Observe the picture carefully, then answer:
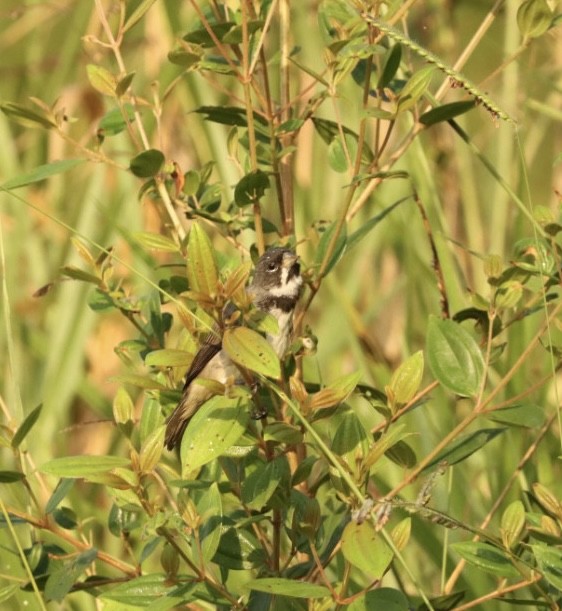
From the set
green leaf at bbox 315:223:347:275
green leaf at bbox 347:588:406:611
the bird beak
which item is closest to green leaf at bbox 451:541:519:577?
green leaf at bbox 347:588:406:611

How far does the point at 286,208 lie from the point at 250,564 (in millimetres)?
613

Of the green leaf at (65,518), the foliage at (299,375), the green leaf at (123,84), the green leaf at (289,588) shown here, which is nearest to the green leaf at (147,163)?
the foliage at (299,375)

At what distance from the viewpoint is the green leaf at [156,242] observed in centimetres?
196

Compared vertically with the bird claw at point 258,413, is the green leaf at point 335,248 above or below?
above

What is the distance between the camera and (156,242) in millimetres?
1976

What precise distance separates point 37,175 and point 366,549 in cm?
87

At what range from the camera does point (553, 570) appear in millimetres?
1558

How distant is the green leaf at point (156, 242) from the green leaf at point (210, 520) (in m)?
0.44

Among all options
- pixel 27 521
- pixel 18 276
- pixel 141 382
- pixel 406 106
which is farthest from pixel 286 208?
pixel 18 276

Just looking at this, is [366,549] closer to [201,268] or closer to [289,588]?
[289,588]

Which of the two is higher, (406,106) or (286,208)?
(406,106)

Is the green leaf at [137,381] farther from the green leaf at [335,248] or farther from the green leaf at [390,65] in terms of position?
the green leaf at [390,65]

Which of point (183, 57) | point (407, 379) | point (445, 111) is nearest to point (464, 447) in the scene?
point (407, 379)

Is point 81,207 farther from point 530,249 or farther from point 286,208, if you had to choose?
point 530,249
